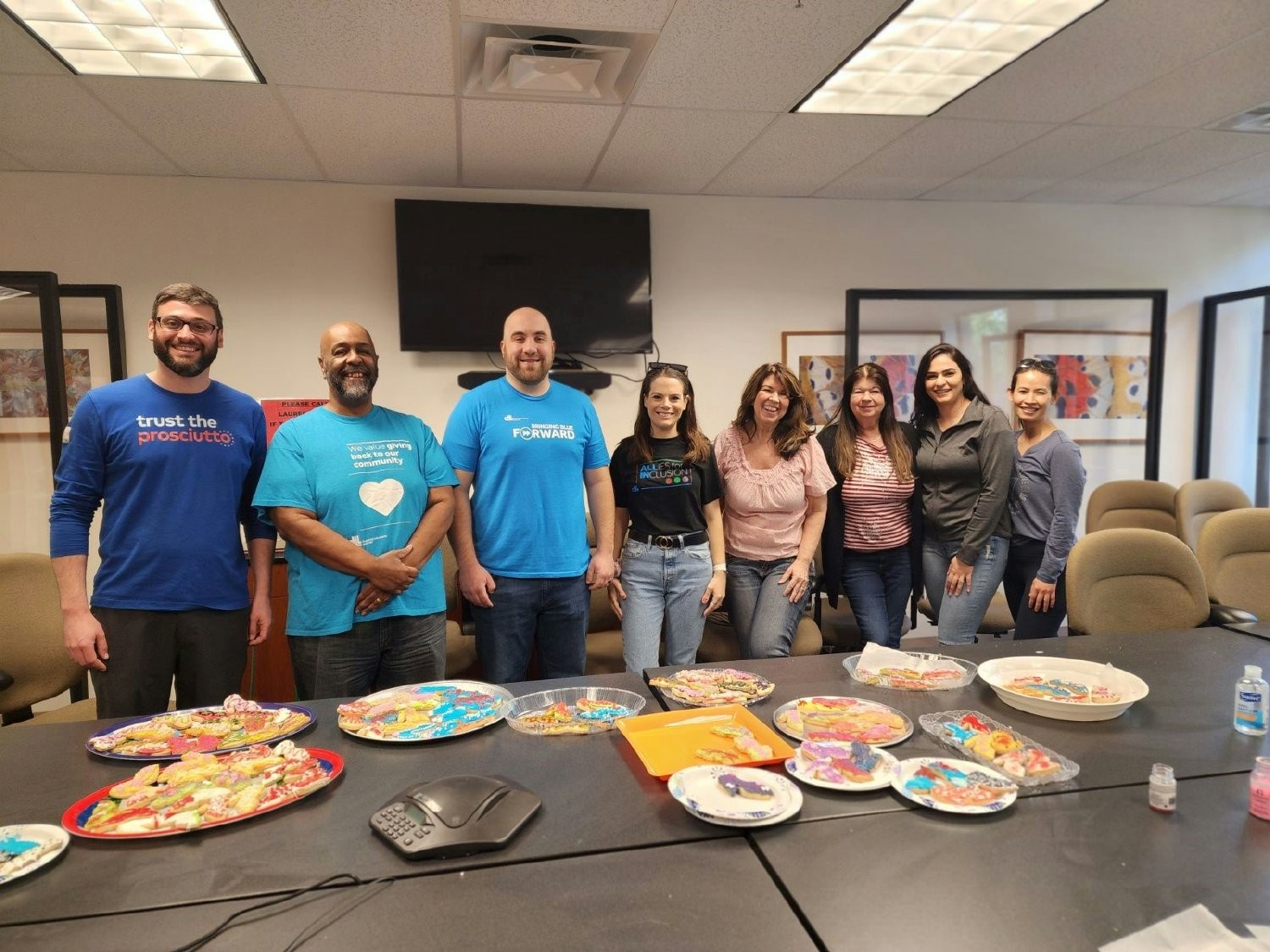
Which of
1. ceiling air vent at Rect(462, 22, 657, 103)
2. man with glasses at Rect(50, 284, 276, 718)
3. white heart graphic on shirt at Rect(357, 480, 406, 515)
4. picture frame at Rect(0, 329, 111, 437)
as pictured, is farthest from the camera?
picture frame at Rect(0, 329, 111, 437)

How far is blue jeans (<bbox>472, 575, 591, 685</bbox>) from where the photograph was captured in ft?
7.57

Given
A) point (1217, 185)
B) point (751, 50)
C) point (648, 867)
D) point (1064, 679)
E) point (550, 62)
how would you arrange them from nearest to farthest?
point (648, 867) → point (1064, 679) → point (751, 50) → point (550, 62) → point (1217, 185)

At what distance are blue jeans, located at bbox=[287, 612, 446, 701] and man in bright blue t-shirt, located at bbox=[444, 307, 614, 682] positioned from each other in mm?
239

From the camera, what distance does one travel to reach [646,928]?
872 millimetres

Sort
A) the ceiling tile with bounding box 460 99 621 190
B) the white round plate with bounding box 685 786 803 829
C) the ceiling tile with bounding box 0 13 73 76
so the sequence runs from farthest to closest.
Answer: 1. the ceiling tile with bounding box 460 99 621 190
2. the ceiling tile with bounding box 0 13 73 76
3. the white round plate with bounding box 685 786 803 829

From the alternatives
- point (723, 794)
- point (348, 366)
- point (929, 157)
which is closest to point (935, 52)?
point (929, 157)

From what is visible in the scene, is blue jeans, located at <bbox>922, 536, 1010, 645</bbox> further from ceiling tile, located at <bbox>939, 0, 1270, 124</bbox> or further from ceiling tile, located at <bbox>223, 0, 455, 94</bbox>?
ceiling tile, located at <bbox>223, 0, 455, 94</bbox>

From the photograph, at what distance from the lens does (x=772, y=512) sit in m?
2.70

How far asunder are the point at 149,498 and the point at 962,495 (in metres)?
2.62

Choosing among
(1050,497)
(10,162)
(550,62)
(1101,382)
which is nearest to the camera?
(550,62)

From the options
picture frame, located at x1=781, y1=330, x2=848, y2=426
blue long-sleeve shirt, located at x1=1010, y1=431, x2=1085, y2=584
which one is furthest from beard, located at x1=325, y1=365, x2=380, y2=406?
picture frame, located at x1=781, y1=330, x2=848, y2=426

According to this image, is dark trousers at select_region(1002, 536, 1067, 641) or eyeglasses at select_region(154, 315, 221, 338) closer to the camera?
eyeglasses at select_region(154, 315, 221, 338)

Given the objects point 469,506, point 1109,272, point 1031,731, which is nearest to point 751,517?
point 469,506

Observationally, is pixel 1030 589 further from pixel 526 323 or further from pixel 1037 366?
pixel 526 323
